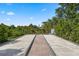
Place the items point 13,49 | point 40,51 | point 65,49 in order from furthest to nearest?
point 65,49
point 13,49
point 40,51

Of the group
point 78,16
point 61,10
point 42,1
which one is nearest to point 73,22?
point 78,16

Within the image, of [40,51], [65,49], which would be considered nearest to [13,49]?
[40,51]

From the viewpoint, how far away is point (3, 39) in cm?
871

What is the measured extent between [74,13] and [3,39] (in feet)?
11.3

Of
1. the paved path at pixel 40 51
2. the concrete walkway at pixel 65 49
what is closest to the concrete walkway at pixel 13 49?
the paved path at pixel 40 51

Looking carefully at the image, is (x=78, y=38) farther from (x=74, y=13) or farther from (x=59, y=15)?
(x=59, y=15)

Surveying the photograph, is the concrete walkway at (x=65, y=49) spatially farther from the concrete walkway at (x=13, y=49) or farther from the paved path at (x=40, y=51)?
the concrete walkway at (x=13, y=49)

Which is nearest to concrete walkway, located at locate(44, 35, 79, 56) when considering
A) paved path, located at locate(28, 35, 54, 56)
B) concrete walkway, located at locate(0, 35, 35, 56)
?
paved path, located at locate(28, 35, 54, 56)

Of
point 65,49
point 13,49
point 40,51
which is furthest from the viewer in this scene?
point 65,49

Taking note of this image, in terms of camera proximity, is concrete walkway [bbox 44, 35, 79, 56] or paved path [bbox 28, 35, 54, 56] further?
paved path [bbox 28, 35, 54, 56]

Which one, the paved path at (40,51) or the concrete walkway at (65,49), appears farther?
the paved path at (40,51)

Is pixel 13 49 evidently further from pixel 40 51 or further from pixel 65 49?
pixel 65 49

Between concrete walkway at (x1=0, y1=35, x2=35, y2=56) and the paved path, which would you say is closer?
concrete walkway at (x1=0, y1=35, x2=35, y2=56)

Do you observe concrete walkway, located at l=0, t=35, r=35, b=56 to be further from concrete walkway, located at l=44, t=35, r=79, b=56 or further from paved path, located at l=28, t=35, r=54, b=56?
concrete walkway, located at l=44, t=35, r=79, b=56
